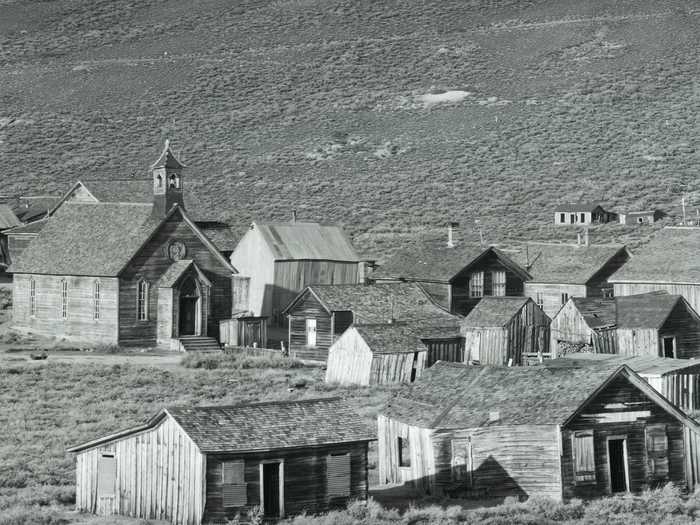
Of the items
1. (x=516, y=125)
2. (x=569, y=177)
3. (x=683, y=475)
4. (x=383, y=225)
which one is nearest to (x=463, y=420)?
(x=683, y=475)

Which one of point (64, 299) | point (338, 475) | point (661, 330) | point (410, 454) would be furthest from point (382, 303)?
point (338, 475)

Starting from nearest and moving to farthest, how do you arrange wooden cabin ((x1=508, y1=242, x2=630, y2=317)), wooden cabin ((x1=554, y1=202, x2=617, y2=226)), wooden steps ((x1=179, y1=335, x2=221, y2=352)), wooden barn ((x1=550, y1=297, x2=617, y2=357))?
1. wooden barn ((x1=550, y1=297, x2=617, y2=357))
2. wooden steps ((x1=179, y1=335, x2=221, y2=352))
3. wooden cabin ((x1=508, y1=242, x2=630, y2=317))
4. wooden cabin ((x1=554, y1=202, x2=617, y2=226))

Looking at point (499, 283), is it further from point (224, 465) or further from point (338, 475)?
point (224, 465)

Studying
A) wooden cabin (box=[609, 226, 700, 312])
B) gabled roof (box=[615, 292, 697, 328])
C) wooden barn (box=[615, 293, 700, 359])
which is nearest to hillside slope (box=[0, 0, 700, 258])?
wooden cabin (box=[609, 226, 700, 312])

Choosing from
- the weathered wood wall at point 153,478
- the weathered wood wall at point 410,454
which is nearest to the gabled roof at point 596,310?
the weathered wood wall at point 410,454

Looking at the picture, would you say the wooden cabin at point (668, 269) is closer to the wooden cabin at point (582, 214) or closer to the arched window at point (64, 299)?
the arched window at point (64, 299)

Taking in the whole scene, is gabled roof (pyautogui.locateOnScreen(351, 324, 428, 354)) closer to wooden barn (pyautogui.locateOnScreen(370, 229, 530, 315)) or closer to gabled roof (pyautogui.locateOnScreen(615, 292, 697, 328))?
gabled roof (pyautogui.locateOnScreen(615, 292, 697, 328))

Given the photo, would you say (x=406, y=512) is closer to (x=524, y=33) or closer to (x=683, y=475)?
(x=683, y=475)
